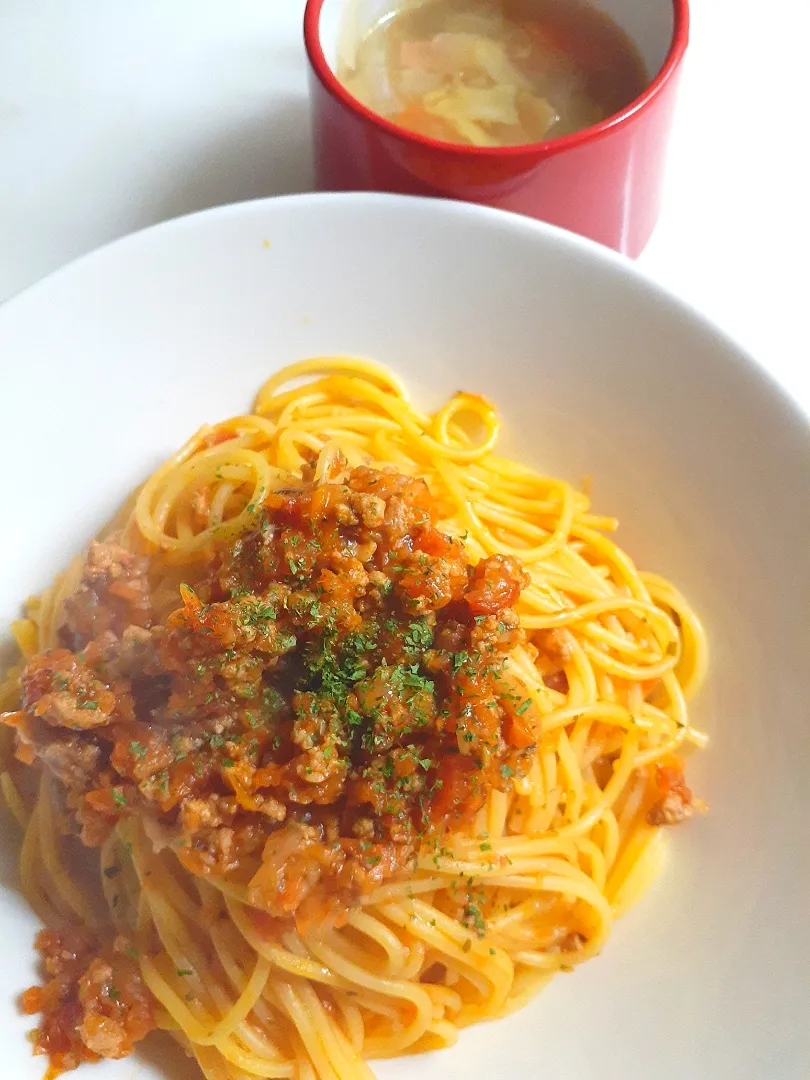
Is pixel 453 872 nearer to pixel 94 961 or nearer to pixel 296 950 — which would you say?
pixel 296 950

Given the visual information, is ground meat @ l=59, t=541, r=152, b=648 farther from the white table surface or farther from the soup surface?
the soup surface

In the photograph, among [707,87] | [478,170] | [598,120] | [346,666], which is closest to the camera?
[346,666]

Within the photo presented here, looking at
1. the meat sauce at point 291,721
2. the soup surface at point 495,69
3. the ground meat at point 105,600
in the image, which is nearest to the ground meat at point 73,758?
the meat sauce at point 291,721

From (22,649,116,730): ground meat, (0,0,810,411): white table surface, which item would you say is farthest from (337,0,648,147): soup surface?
(22,649,116,730): ground meat

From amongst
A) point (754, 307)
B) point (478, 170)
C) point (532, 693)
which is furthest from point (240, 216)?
point (754, 307)

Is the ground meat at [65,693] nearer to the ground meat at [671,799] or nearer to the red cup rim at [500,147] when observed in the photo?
the ground meat at [671,799]
